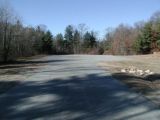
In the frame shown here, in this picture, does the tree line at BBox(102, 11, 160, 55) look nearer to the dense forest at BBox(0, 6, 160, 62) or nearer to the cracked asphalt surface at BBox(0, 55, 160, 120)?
the dense forest at BBox(0, 6, 160, 62)

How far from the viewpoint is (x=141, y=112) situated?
9.52 meters

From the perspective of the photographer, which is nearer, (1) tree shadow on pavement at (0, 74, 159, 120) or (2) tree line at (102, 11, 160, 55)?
(1) tree shadow on pavement at (0, 74, 159, 120)

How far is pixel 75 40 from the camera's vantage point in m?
150

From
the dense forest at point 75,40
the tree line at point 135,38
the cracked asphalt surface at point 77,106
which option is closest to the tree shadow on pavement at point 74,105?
the cracked asphalt surface at point 77,106

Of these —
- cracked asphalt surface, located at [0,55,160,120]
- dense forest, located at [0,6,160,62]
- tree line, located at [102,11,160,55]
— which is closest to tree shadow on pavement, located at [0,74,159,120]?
cracked asphalt surface, located at [0,55,160,120]

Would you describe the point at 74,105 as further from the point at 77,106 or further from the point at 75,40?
the point at 75,40

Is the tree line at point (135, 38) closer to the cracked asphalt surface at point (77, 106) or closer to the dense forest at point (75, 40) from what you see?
the dense forest at point (75, 40)

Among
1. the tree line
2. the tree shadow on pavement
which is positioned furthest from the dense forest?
the tree shadow on pavement

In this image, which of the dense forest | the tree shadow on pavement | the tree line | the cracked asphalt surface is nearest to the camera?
the cracked asphalt surface

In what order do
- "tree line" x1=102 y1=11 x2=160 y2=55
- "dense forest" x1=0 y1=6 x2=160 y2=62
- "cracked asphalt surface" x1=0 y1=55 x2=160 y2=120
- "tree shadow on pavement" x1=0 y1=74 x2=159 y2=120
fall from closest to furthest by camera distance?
1. "cracked asphalt surface" x1=0 y1=55 x2=160 y2=120
2. "tree shadow on pavement" x1=0 y1=74 x2=159 y2=120
3. "dense forest" x1=0 y1=6 x2=160 y2=62
4. "tree line" x1=102 y1=11 x2=160 y2=55

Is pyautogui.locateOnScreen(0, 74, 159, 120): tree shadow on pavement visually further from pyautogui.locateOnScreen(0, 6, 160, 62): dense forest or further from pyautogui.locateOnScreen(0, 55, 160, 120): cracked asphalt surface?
pyautogui.locateOnScreen(0, 6, 160, 62): dense forest

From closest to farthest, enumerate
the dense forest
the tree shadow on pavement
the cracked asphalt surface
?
the cracked asphalt surface
the tree shadow on pavement
the dense forest

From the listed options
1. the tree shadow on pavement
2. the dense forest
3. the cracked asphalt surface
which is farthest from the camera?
the dense forest

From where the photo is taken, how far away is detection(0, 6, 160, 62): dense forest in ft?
185
